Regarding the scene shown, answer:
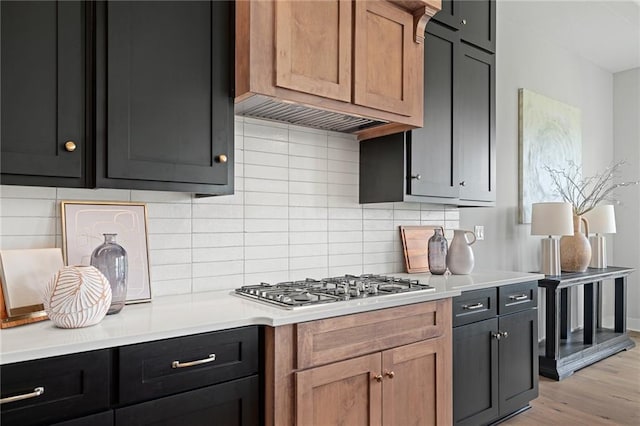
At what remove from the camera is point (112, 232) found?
1.83 m

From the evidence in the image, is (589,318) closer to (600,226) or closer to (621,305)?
(621,305)

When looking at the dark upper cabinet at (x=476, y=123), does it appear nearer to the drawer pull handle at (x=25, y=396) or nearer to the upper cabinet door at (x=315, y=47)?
the upper cabinet door at (x=315, y=47)

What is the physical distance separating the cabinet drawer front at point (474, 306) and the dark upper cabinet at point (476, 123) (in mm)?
631

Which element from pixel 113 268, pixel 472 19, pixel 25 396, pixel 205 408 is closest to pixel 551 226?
pixel 472 19

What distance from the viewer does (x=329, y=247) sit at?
258cm

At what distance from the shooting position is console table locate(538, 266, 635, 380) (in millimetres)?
3502

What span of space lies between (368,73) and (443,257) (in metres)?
1.26

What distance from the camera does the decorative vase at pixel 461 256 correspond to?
2801 millimetres

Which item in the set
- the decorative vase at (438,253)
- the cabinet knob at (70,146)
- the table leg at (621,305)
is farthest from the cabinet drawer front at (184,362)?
the table leg at (621,305)

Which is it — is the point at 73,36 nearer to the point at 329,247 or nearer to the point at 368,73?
the point at 368,73

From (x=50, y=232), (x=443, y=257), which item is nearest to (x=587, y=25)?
(x=443, y=257)

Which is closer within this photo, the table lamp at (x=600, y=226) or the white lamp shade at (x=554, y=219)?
the white lamp shade at (x=554, y=219)

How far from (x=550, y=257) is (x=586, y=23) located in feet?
6.86

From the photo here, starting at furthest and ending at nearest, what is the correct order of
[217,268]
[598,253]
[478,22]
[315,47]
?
[598,253], [478,22], [217,268], [315,47]
